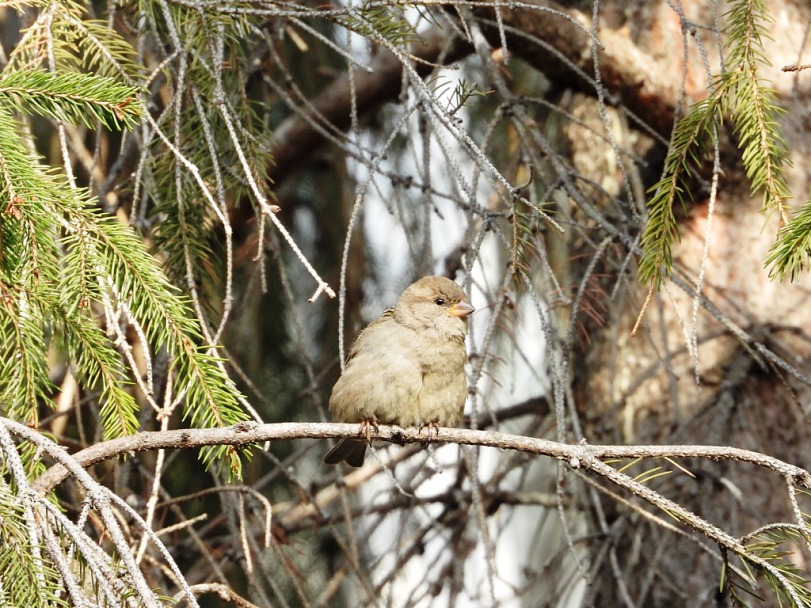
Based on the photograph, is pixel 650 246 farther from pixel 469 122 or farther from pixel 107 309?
pixel 469 122

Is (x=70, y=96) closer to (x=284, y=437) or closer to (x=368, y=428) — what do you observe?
(x=284, y=437)

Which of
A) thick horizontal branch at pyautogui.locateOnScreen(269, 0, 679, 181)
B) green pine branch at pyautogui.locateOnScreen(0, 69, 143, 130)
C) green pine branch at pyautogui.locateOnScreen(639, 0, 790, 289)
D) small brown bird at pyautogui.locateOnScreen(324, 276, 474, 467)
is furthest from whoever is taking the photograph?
thick horizontal branch at pyautogui.locateOnScreen(269, 0, 679, 181)

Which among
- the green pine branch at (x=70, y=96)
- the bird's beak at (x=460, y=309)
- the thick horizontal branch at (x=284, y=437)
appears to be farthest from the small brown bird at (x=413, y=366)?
the green pine branch at (x=70, y=96)

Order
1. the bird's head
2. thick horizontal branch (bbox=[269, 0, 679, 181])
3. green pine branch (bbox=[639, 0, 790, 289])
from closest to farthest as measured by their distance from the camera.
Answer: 1. green pine branch (bbox=[639, 0, 790, 289])
2. the bird's head
3. thick horizontal branch (bbox=[269, 0, 679, 181])

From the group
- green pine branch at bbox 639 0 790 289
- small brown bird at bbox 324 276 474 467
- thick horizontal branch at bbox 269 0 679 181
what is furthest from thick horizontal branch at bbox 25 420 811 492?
thick horizontal branch at bbox 269 0 679 181

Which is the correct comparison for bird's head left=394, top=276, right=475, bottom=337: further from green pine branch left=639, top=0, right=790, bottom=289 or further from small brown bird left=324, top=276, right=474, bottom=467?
green pine branch left=639, top=0, right=790, bottom=289

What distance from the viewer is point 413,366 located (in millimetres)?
3568

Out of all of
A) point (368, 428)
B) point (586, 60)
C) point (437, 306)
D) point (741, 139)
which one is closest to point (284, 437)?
point (368, 428)

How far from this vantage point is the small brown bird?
349 cm

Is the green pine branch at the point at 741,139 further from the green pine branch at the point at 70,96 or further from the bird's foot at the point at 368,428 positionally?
the green pine branch at the point at 70,96

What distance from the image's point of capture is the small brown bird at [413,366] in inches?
137

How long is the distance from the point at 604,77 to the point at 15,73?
2613 mm

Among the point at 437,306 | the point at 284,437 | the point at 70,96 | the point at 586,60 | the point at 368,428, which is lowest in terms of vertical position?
the point at 368,428

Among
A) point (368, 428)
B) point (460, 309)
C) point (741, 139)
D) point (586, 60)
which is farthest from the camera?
point (586, 60)
